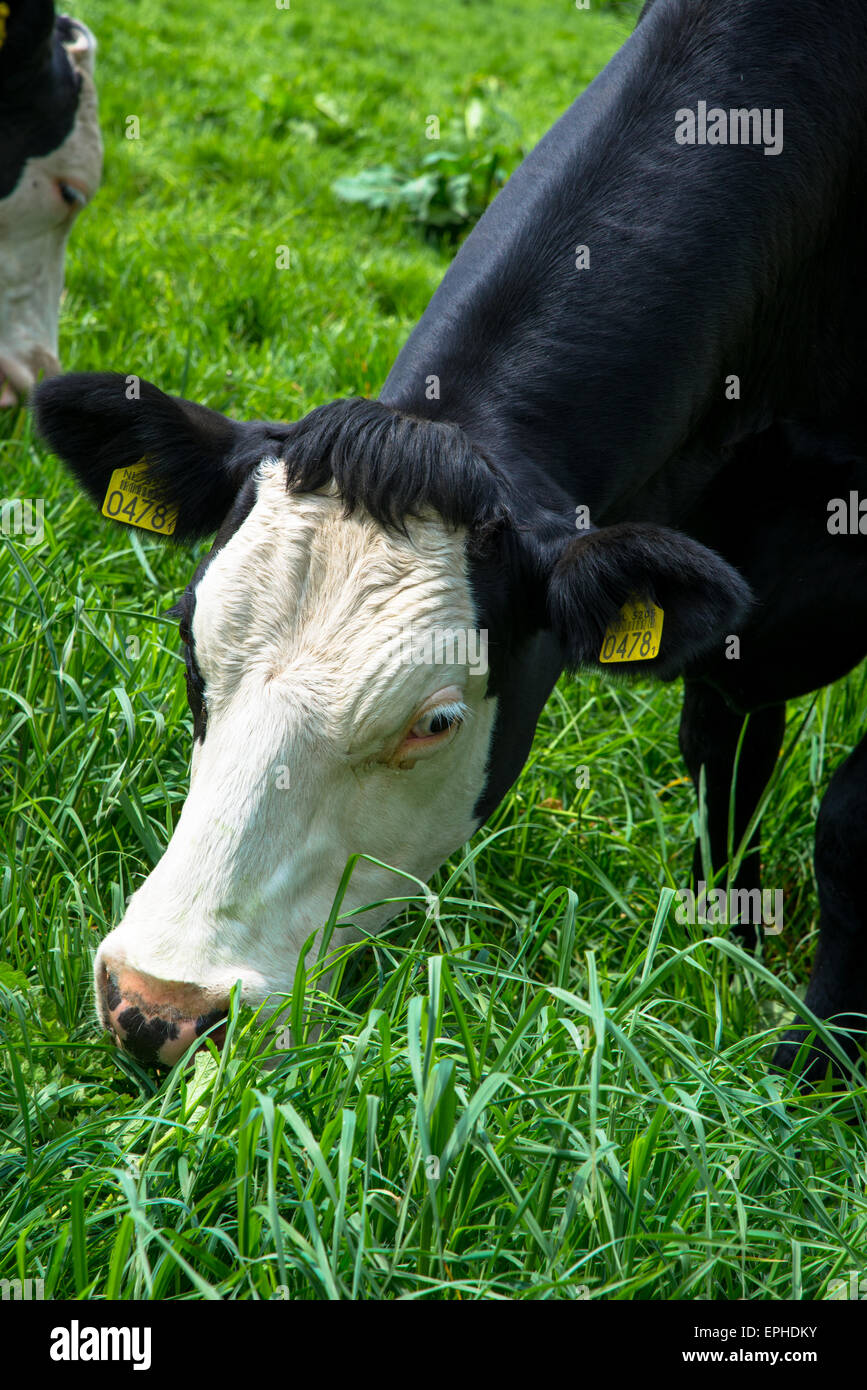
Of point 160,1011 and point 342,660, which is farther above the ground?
point 342,660

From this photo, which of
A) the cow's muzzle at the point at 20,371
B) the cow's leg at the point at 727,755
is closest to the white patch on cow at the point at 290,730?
the cow's leg at the point at 727,755

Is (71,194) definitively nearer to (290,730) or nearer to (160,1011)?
(290,730)

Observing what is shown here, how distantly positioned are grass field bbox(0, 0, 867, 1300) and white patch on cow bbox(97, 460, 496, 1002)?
0.63 feet

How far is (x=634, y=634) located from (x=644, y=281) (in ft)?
2.53

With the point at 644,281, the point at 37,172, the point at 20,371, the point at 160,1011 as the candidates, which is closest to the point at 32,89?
the point at 37,172

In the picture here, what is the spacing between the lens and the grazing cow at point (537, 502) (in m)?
2.31

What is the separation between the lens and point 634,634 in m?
2.44

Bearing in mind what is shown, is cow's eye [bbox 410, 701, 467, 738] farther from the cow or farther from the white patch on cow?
the cow

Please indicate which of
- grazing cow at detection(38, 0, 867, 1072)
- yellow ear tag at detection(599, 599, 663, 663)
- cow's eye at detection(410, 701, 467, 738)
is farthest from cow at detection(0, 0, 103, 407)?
yellow ear tag at detection(599, 599, 663, 663)

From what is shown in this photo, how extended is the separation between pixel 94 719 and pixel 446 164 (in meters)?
5.21

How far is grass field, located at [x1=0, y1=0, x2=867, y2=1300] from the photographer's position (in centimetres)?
201
